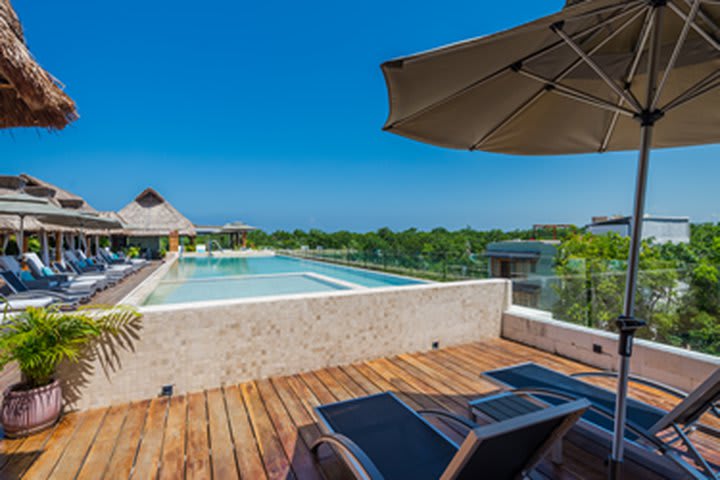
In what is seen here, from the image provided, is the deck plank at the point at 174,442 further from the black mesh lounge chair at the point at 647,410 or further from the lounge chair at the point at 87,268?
the lounge chair at the point at 87,268

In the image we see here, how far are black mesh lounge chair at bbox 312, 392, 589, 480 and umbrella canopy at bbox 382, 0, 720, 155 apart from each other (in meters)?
1.54

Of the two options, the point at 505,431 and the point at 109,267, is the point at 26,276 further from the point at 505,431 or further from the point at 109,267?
the point at 505,431

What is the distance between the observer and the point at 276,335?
380 centimetres

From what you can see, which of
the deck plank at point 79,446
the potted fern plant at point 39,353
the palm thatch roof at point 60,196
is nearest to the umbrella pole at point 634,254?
the deck plank at point 79,446

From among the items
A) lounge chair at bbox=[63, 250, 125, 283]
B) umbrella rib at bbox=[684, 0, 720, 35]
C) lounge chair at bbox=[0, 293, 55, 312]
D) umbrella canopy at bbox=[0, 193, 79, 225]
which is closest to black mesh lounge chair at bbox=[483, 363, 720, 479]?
umbrella rib at bbox=[684, 0, 720, 35]

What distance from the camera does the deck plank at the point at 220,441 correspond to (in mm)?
2281

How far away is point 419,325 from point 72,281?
8.63 metres

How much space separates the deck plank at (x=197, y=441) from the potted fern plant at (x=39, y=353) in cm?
102

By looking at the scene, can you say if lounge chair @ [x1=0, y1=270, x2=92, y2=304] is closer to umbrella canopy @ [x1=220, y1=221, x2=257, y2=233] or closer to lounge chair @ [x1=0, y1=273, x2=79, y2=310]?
lounge chair @ [x1=0, y1=273, x2=79, y2=310]

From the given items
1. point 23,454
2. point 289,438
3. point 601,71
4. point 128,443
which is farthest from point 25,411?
point 601,71

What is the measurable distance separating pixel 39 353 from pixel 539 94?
4.28 m

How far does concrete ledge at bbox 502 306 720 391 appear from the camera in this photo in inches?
133

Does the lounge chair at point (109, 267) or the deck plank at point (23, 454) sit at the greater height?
the lounge chair at point (109, 267)

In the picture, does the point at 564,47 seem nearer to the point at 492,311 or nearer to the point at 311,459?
the point at 311,459
